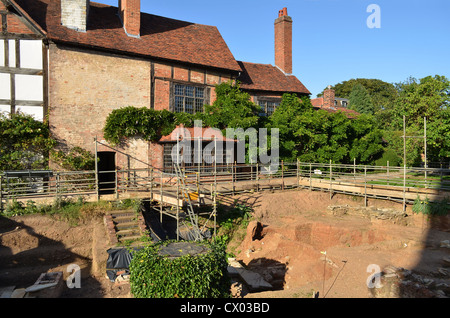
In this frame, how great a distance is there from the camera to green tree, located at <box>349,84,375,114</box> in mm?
53844

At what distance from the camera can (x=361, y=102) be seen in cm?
5419

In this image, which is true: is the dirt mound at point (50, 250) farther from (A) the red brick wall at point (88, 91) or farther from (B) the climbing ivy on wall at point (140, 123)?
(B) the climbing ivy on wall at point (140, 123)

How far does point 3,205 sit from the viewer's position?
43.1ft

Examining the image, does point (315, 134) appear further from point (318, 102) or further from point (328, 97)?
point (318, 102)

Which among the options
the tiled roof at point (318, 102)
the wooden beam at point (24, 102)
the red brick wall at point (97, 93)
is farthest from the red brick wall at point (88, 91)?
the tiled roof at point (318, 102)

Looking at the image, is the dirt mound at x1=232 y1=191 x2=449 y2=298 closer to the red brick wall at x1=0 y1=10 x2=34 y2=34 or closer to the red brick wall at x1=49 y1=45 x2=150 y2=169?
the red brick wall at x1=49 y1=45 x2=150 y2=169

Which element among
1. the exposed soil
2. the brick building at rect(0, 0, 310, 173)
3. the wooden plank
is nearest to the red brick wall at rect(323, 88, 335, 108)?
the brick building at rect(0, 0, 310, 173)

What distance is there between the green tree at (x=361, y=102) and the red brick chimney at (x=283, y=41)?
103 feet

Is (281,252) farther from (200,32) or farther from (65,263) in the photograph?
(200,32)

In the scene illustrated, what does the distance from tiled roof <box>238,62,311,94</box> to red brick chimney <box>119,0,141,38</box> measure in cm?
813

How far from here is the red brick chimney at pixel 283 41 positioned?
26.6 metres

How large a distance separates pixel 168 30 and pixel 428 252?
63.6ft

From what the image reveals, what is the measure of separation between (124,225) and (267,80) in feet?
55.2

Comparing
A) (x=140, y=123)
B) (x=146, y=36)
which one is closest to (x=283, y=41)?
(x=146, y=36)
